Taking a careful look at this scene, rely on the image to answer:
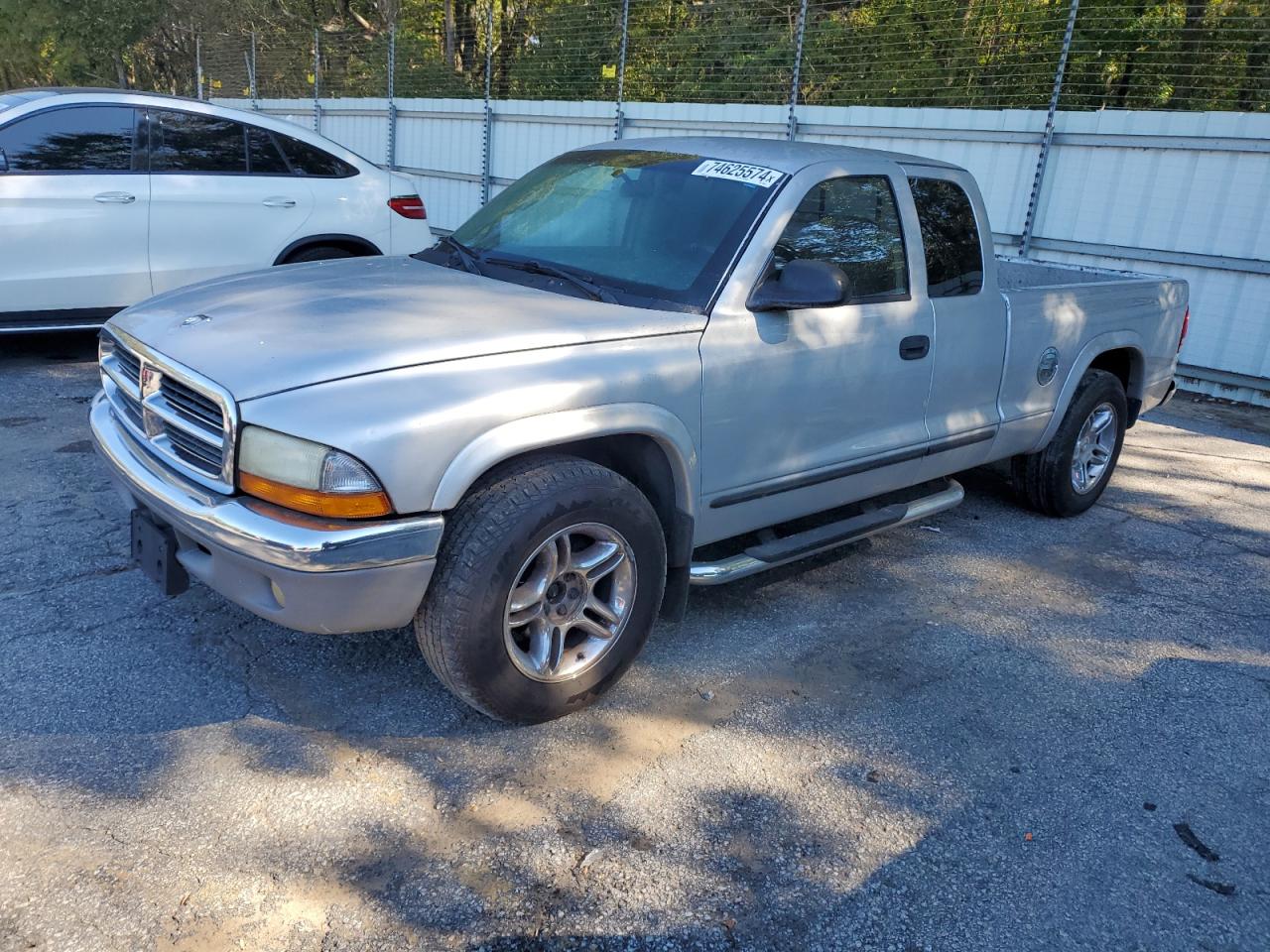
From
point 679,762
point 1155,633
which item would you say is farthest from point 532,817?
point 1155,633

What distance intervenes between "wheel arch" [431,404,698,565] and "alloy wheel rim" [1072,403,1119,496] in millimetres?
2926

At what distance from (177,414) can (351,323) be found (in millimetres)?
596

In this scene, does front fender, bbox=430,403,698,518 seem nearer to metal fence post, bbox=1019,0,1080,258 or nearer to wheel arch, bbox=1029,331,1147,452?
wheel arch, bbox=1029,331,1147,452

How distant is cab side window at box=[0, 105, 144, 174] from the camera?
6.19 meters

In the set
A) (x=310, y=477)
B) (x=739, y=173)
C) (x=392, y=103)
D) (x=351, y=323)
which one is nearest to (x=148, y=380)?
(x=351, y=323)

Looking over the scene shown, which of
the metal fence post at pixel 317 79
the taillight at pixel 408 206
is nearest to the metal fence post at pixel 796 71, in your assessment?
the taillight at pixel 408 206

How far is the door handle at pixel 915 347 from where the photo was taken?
4.12 metres

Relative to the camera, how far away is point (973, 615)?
14.3ft

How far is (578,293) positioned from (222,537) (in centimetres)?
146

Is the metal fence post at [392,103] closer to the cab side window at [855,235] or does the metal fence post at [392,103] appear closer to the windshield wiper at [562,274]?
the windshield wiper at [562,274]

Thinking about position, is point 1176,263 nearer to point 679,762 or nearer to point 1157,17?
point 1157,17

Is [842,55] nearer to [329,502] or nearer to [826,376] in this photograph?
[826,376]

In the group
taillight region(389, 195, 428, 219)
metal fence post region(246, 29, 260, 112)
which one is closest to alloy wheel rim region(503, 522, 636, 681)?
taillight region(389, 195, 428, 219)

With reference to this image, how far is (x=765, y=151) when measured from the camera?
4055 mm
